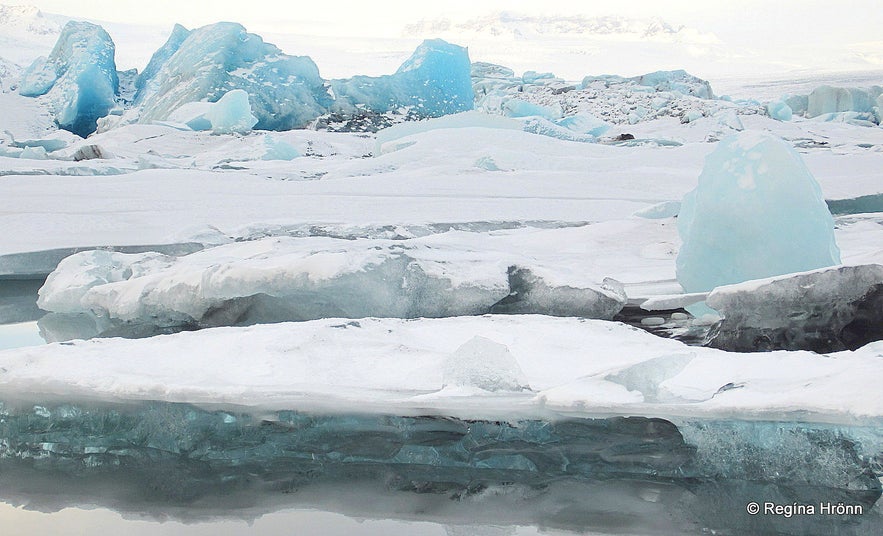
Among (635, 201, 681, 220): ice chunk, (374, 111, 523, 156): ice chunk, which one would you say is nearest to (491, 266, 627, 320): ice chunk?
(635, 201, 681, 220): ice chunk

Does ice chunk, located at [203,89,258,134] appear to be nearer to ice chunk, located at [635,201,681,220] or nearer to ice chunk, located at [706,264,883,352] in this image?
ice chunk, located at [635,201,681,220]

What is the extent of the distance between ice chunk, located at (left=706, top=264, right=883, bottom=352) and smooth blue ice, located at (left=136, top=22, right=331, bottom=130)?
43.8 ft

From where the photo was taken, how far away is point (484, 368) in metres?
1.99

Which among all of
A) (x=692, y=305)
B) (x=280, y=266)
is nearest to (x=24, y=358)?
(x=280, y=266)

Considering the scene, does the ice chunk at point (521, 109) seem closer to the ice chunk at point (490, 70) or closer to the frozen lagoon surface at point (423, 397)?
the ice chunk at point (490, 70)

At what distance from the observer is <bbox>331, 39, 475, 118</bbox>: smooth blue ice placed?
52.8 feet

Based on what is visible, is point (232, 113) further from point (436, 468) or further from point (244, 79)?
point (436, 468)

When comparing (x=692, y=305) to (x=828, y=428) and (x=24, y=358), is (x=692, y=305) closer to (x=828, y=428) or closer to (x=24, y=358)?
(x=828, y=428)

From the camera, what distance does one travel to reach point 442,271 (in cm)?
306

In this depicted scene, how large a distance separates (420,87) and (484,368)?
15152 mm

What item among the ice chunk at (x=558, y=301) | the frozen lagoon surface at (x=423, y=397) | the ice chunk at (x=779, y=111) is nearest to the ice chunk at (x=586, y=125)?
the ice chunk at (x=779, y=111)

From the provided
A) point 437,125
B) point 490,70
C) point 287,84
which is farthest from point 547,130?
point 490,70

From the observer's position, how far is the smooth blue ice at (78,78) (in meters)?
17.8

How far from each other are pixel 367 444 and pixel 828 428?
98 cm
